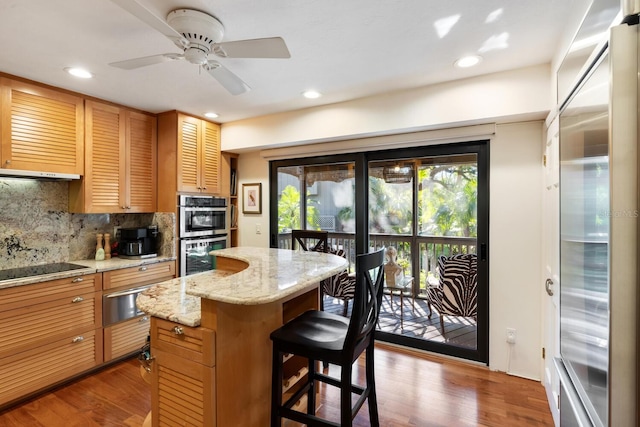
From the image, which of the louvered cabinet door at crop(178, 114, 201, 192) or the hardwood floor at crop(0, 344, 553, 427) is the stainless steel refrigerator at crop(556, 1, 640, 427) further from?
the louvered cabinet door at crop(178, 114, 201, 192)

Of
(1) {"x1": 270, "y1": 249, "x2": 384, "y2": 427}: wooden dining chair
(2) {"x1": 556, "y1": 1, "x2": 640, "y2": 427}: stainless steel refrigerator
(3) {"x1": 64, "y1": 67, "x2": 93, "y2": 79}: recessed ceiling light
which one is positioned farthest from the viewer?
(3) {"x1": 64, "y1": 67, "x2": 93, "y2": 79}: recessed ceiling light

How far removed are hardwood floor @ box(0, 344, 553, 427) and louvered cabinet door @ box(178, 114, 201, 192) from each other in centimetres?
187

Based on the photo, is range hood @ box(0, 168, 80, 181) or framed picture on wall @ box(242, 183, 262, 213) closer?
range hood @ box(0, 168, 80, 181)

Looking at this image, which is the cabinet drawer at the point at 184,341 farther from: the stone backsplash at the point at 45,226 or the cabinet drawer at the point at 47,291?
the stone backsplash at the point at 45,226

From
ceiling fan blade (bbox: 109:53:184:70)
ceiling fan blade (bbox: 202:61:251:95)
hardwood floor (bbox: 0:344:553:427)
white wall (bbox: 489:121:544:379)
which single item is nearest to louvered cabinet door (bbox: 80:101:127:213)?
ceiling fan blade (bbox: 109:53:184:70)

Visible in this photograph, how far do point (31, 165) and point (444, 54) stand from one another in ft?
10.8

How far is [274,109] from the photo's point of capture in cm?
332

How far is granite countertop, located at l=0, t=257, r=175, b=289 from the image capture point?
2.23 metres

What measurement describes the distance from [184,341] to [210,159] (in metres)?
2.66

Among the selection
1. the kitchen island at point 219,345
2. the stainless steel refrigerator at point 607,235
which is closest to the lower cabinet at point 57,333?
the kitchen island at point 219,345

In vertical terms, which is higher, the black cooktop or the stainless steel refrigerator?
the stainless steel refrigerator

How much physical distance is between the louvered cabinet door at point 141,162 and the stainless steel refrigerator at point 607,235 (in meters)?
3.59

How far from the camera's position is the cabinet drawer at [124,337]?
275cm

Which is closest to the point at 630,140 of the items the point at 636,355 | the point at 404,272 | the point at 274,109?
the point at 636,355
